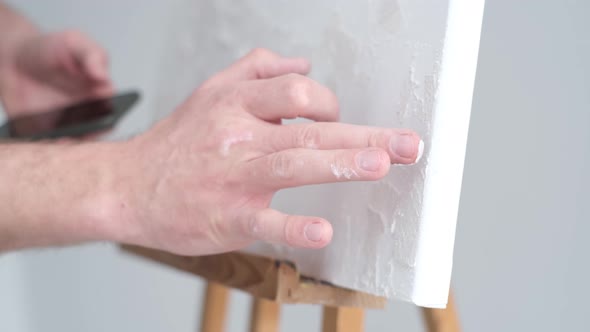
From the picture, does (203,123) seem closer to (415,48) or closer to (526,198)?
(415,48)

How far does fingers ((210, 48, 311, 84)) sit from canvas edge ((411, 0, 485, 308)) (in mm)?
178

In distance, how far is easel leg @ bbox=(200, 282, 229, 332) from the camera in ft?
2.95

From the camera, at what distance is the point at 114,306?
180 centimetres

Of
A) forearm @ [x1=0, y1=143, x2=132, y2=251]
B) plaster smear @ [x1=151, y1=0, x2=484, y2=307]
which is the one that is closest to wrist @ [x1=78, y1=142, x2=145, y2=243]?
forearm @ [x1=0, y1=143, x2=132, y2=251]

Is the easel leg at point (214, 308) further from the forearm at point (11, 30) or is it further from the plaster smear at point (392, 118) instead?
the forearm at point (11, 30)

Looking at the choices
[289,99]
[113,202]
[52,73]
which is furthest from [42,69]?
[289,99]

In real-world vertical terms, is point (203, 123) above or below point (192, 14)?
below

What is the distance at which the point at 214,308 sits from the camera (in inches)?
35.4

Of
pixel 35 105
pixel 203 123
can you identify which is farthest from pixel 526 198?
pixel 35 105

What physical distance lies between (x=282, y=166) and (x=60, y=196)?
0.24 meters

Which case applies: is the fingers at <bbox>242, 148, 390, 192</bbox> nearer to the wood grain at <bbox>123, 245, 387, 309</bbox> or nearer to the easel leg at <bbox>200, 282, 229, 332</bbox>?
the wood grain at <bbox>123, 245, 387, 309</bbox>

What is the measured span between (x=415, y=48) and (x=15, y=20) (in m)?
0.95

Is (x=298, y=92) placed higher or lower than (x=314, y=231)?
higher

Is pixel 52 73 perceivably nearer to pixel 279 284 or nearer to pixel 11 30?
pixel 11 30
